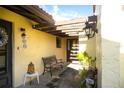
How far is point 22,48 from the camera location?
626 centimetres

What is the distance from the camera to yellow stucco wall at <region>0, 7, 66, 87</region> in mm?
5637

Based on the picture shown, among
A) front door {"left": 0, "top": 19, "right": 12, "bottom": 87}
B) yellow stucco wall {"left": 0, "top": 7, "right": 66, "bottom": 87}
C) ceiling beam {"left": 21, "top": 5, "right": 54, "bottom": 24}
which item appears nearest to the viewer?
ceiling beam {"left": 21, "top": 5, "right": 54, "bottom": 24}

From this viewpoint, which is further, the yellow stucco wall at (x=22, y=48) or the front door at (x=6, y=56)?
the yellow stucco wall at (x=22, y=48)

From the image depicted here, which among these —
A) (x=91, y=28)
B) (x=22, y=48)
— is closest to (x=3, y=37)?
(x=22, y=48)

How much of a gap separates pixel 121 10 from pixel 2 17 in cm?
355

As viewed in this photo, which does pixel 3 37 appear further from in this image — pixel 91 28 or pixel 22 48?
pixel 91 28

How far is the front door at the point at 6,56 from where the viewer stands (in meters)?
5.05

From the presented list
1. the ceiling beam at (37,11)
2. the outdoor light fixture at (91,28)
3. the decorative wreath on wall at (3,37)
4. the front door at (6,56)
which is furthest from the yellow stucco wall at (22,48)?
the outdoor light fixture at (91,28)

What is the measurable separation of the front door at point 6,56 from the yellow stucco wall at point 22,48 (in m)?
0.18

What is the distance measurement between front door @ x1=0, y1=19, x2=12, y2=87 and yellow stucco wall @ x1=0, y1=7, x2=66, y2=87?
18 cm

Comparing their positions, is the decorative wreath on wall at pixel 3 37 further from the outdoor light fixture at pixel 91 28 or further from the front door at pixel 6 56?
the outdoor light fixture at pixel 91 28

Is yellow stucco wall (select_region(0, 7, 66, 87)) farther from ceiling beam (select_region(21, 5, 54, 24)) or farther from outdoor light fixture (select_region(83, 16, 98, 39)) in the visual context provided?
outdoor light fixture (select_region(83, 16, 98, 39))

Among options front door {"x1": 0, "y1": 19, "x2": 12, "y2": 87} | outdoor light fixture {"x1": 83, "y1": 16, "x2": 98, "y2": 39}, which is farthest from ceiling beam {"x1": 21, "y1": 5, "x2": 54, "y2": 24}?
outdoor light fixture {"x1": 83, "y1": 16, "x2": 98, "y2": 39}

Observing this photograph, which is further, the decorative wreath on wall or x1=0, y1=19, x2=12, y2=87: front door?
x1=0, y1=19, x2=12, y2=87: front door
